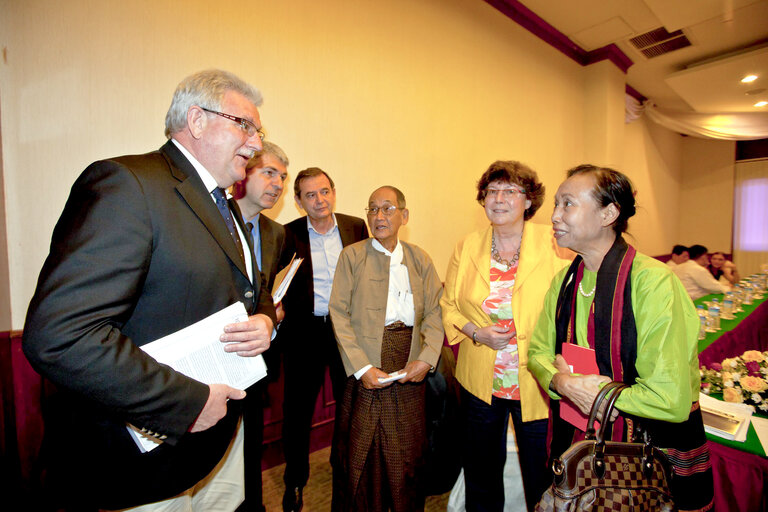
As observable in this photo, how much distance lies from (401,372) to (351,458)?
47 cm

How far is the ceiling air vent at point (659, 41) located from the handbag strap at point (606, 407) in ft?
19.2

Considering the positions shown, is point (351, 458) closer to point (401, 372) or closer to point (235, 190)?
point (401, 372)

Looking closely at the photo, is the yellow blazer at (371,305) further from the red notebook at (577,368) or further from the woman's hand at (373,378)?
the red notebook at (577,368)

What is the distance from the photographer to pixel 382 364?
1.75 m

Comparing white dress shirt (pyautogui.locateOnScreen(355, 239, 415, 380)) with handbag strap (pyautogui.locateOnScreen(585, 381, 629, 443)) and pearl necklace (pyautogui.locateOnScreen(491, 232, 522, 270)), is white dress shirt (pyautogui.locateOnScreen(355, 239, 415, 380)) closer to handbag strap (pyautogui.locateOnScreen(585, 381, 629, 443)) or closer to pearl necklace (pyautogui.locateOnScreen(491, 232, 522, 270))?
pearl necklace (pyautogui.locateOnScreen(491, 232, 522, 270))

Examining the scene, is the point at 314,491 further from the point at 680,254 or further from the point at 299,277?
the point at 680,254

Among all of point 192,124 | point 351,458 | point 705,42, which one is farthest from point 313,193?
point 705,42

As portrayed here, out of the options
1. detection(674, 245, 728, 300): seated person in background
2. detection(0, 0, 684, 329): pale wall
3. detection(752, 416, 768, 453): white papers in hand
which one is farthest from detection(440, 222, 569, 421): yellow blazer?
detection(674, 245, 728, 300): seated person in background

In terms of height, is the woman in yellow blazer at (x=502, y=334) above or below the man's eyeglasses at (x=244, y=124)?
below

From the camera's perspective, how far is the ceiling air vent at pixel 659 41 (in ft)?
15.8

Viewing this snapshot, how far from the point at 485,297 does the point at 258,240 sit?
1.18m

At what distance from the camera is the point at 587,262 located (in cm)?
124

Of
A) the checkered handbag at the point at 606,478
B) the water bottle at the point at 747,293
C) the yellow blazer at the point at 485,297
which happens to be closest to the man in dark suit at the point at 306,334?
the yellow blazer at the point at 485,297

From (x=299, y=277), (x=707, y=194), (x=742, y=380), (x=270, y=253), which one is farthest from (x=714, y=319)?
(x=707, y=194)
